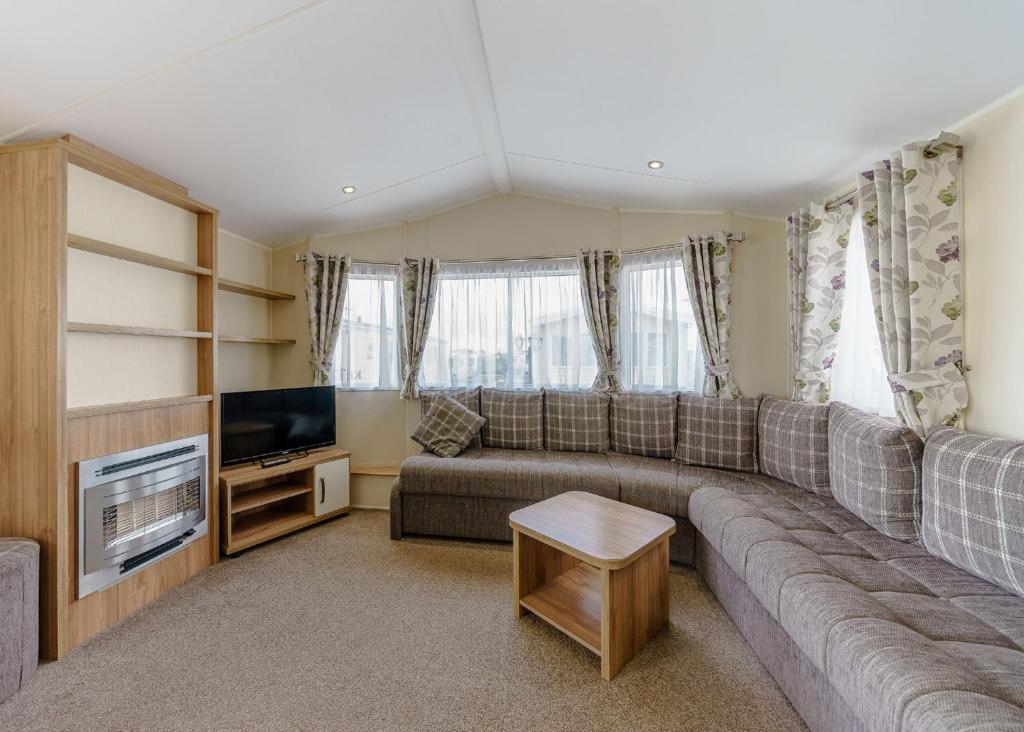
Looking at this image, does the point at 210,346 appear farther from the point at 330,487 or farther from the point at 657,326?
the point at 657,326

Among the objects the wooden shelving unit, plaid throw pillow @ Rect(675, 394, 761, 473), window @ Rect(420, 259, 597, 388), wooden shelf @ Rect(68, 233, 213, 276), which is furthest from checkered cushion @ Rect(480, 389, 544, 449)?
the wooden shelving unit

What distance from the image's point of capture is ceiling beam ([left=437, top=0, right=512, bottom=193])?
5.59ft

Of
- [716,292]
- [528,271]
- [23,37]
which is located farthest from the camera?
[528,271]

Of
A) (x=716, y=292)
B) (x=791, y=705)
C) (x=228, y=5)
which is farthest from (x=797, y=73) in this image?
(x=791, y=705)

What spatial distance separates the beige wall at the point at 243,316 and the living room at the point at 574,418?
3.9 inches

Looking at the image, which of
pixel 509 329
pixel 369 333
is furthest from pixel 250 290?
pixel 509 329

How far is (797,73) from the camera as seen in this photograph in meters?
1.67

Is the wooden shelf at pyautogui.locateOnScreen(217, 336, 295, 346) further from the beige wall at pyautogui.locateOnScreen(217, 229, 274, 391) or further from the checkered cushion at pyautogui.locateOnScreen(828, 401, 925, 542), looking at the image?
the checkered cushion at pyautogui.locateOnScreen(828, 401, 925, 542)

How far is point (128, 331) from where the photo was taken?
2055 mm

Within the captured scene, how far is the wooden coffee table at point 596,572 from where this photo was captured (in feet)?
5.40

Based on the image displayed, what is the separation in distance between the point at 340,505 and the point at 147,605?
1.27 meters

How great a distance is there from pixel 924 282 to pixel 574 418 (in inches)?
85.4

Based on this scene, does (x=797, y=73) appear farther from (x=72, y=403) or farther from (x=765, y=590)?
(x=72, y=403)

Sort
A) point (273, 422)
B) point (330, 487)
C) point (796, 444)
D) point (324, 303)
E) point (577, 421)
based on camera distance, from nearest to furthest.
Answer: point (796, 444)
point (273, 422)
point (330, 487)
point (577, 421)
point (324, 303)
